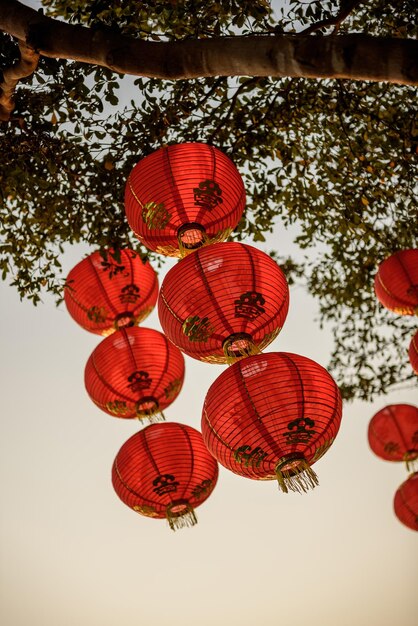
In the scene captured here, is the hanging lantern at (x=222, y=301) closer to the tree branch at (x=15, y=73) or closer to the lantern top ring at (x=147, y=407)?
the lantern top ring at (x=147, y=407)

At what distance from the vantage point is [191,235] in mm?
2535

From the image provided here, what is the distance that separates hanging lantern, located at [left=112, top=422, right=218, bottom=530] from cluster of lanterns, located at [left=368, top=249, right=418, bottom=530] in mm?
1288

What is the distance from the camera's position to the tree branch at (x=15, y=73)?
2.38 m

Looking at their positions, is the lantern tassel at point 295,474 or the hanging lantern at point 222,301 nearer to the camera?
the lantern tassel at point 295,474

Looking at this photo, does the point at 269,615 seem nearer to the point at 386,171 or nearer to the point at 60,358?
the point at 60,358

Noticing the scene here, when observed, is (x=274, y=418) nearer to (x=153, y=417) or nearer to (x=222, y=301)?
(x=222, y=301)

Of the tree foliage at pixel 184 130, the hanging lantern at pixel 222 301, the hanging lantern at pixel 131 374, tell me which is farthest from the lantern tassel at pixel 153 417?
the tree foliage at pixel 184 130

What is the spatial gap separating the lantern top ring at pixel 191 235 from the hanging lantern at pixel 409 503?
Result: 239 cm

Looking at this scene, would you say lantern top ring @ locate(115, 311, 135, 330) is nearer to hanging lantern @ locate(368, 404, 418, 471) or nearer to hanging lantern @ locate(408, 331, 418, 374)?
hanging lantern @ locate(408, 331, 418, 374)

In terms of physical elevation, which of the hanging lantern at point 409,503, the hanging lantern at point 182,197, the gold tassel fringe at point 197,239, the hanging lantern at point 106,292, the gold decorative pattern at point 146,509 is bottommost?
the hanging lantern at point 409,503

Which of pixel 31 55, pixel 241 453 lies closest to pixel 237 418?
pixel 241 453

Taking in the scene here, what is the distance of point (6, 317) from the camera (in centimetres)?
646

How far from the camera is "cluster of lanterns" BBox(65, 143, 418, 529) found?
2201mm

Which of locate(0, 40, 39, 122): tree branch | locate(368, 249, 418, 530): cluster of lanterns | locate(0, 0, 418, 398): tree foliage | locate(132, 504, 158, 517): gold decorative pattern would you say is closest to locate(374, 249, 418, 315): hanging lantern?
locate(368, 249, 418, 530): cluster of lanterns
